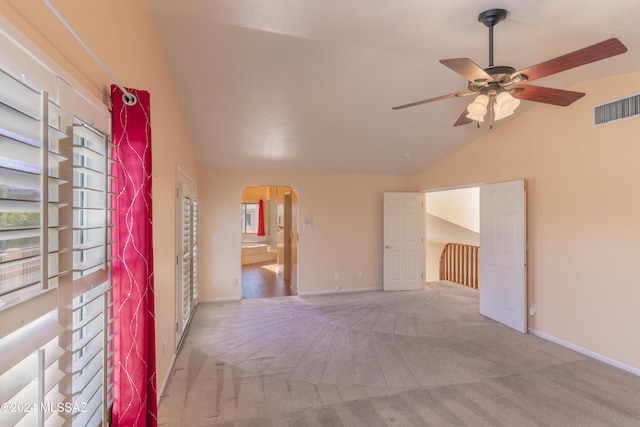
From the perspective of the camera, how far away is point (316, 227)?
6137mm

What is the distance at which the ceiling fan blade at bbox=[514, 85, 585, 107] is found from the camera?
7.75 feet

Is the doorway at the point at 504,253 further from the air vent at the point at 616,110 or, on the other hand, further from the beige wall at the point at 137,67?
the beige wall at the point at 137,67

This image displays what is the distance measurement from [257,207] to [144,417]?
36.2 ft

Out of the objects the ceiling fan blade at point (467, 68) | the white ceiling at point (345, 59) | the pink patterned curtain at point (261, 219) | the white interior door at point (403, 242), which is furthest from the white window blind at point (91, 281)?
the pink patterned curtain at point (261, 219)

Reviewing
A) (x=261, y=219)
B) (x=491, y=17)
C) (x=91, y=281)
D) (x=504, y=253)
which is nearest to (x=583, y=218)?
(x=504, y=253)

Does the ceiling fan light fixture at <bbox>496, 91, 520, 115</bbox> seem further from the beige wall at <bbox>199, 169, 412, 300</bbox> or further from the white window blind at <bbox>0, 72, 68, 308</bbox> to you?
the beige wall at <bbox>199, 169, 412, 300</bbox>

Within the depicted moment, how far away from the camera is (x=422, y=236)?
254 inches

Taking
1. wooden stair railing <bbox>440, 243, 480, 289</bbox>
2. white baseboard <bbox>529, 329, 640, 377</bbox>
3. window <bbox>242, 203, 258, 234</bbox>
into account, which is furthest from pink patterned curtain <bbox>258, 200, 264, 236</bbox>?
white baseboard <bbox>529, 329, 640, 377</bbox>

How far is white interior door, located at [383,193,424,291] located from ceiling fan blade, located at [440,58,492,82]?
4.25 m

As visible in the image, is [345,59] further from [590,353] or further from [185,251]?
[590,353]

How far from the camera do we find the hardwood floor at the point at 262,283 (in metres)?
6.22

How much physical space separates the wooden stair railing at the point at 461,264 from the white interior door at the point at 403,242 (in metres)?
1.28

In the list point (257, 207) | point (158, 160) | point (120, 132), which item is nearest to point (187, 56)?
point (158, 160)

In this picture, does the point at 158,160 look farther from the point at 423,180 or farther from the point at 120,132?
the point at 423,180
